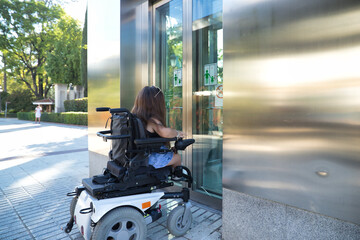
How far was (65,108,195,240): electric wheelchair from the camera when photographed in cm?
213

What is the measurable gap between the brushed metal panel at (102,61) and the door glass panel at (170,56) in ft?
2.35

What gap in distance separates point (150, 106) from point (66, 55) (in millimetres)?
28216

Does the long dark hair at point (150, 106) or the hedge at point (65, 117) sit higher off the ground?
the long dark hair at point (150, 106)

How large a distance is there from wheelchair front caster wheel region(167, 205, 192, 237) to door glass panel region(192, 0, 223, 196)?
92cm

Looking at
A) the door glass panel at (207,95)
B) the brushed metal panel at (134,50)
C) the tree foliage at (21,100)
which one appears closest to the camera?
the door glass panel at (207,95)

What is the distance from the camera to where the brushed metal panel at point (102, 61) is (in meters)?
4.26

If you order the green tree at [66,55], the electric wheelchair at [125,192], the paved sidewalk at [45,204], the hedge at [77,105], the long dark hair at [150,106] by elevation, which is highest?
the green tree at [66,55]

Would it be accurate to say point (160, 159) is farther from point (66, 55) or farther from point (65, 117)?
point (66, 55)

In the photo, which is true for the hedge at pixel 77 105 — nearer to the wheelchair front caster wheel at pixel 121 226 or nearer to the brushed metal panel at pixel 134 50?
the brushed metal panel at pixel 134 50

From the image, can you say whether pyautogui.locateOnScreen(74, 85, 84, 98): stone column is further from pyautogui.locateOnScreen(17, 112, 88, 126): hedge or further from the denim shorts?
the denim shorts

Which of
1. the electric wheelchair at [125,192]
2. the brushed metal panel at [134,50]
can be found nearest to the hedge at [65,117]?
the brushed metal panel at [134,50]

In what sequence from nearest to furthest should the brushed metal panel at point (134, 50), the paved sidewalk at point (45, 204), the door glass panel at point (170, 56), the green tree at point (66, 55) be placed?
the paved sidewalk at point (45, 204)
the door glass panel at point (170, 56)
the brushed metal panel at point (134, 50)
the green tree at point (66, 55)

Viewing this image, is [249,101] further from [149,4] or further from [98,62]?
[98,62]

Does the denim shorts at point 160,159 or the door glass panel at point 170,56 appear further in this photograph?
the door glass panel at point 170,56
